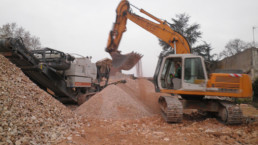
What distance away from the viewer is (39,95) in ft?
16.3

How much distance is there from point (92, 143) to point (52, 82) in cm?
509

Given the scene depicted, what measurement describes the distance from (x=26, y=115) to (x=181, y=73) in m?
4.31

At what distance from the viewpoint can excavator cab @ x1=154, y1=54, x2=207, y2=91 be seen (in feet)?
18.4

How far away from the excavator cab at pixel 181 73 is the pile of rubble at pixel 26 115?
3020 mm

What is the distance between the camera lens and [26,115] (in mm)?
3756

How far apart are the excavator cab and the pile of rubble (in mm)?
3020

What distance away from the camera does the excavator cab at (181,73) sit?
18.4 ft

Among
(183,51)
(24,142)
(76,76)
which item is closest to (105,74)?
(76,76)

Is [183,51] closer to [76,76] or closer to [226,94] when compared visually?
[226,94]

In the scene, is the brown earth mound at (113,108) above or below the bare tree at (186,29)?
below

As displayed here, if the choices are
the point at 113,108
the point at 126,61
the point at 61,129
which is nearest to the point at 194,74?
the point at 113,108

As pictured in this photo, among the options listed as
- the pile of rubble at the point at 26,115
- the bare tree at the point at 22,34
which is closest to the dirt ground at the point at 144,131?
the pile of rubble at the point at 26,115

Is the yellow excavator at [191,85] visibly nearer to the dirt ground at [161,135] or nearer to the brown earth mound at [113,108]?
the dirt ground at [161,135]

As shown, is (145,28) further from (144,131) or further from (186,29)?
(186,29)
